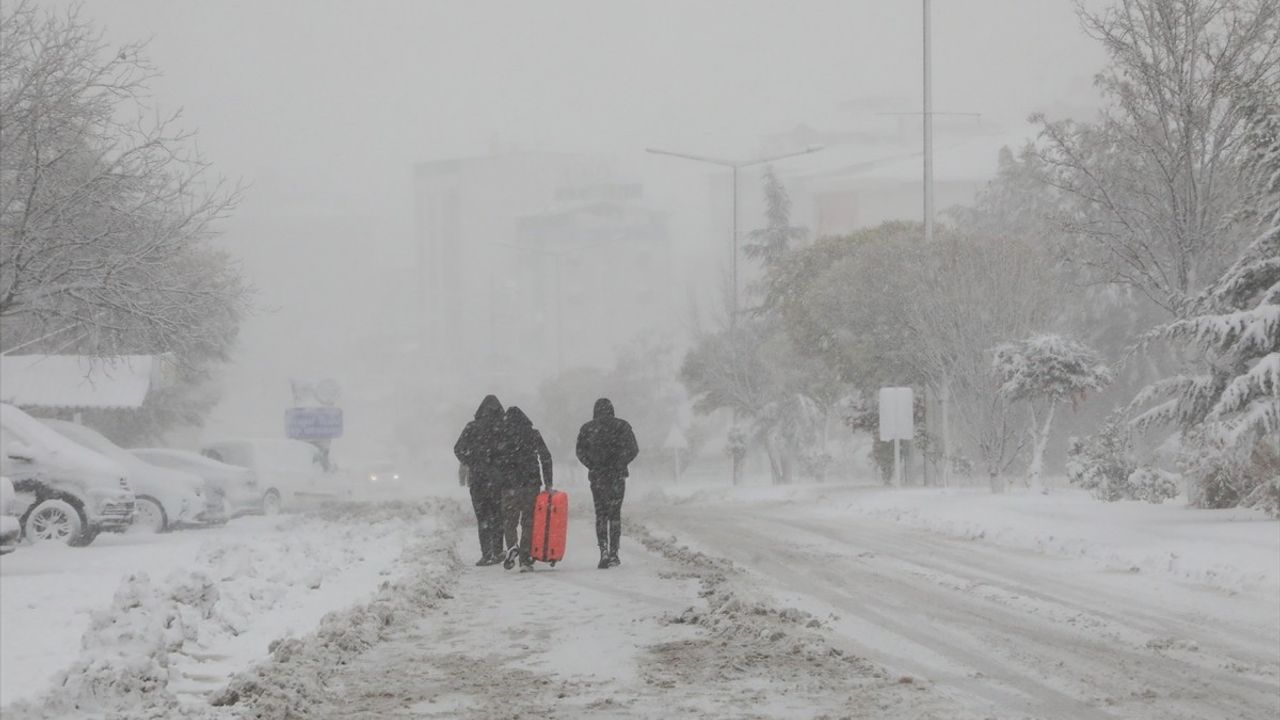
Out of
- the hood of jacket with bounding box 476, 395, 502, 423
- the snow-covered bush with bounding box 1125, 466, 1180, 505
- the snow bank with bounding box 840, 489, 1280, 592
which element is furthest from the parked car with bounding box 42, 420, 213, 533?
the snow-covered bush with bounding box 1125, 466, 1180, 505

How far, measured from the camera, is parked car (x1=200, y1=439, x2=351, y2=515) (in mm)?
31953

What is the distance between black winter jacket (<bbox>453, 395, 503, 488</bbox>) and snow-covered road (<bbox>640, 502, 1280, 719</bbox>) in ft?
9.80

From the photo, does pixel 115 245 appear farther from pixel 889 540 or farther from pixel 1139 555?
Answer: pixel 1139 555

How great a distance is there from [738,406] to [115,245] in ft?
115

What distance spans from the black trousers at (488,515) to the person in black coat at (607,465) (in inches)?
48.5

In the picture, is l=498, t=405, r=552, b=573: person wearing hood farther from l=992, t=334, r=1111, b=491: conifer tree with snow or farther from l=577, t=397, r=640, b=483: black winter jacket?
l=992, t=334, r=1111, b=491: conifer tree with snow

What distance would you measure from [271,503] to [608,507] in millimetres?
18295

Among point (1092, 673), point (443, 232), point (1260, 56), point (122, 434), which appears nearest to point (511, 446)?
point (1092, 673)

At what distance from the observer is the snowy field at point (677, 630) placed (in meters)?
7.21

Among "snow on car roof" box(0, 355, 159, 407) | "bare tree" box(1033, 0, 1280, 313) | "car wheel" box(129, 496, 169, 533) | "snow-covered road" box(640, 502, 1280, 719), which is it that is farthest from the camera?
"snow on car roof" box(0, 355, 159, 407)

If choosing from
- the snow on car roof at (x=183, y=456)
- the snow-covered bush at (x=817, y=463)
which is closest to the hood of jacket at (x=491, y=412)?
the snow on car roof at (x=183, y=456)

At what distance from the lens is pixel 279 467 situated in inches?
1300

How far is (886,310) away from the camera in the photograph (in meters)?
36.3

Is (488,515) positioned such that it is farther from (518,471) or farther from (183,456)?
(183,456)
